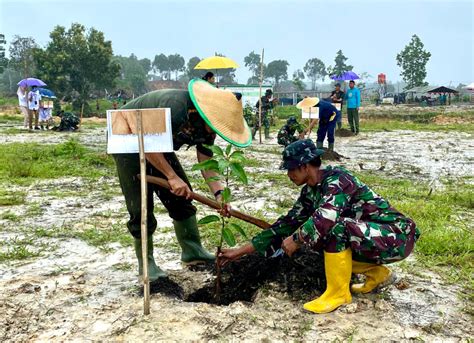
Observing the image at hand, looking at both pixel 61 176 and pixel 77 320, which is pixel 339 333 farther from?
pixel 61 176

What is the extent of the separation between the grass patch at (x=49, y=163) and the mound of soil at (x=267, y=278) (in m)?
4.59

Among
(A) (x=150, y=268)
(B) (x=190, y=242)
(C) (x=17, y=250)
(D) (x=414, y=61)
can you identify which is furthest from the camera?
(D) (x=414, y=61)

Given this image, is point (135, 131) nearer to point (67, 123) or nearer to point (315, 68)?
point (67, 123)

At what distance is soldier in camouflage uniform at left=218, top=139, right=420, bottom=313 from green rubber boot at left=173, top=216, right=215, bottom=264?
1017mm

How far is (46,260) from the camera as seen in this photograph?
381 centimetres

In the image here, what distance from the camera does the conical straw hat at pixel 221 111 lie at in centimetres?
272

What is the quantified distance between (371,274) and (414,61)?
199ft

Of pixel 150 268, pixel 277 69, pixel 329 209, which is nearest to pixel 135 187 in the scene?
pixel 150 268

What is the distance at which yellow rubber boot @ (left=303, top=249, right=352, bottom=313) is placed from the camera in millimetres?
2701

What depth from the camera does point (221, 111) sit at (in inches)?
111

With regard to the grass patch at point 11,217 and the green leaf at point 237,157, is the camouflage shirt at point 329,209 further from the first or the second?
the grass patch at point 11,217

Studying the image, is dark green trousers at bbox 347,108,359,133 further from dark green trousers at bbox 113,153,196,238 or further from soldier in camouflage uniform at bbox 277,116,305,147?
dark green trousers at bbox 113,153,196,238

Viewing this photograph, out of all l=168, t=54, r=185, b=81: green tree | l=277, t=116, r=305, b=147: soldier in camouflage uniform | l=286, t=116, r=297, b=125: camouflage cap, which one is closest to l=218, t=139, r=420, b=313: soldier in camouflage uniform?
l=286, t=116, r=297, b=125: camouflage cap

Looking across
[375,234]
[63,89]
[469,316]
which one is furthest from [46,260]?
[63,89]
